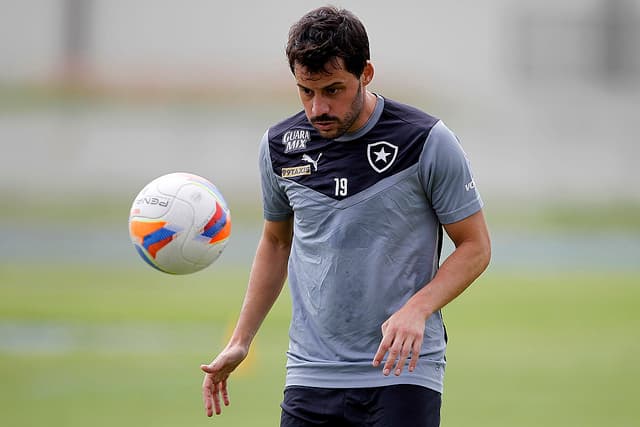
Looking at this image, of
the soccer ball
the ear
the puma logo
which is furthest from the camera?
the soccer ball

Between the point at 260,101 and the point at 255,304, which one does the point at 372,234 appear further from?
the point at 260,101

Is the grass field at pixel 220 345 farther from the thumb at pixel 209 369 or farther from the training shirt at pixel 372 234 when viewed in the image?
the training shirt at pixel 372 234

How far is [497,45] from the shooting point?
37.5 meters

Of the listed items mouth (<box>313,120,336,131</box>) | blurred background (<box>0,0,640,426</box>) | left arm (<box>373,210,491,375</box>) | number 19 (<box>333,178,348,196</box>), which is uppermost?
blurred background (<box>0,0,640,426</box>)

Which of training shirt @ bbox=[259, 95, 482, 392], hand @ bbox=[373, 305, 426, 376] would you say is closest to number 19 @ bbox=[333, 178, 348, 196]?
training shirt @ bbox=[259, 95, 482, 392]

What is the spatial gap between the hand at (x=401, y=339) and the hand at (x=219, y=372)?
75cm

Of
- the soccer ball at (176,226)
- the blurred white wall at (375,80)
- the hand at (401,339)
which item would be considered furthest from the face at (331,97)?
the blurred white wall at (375,80)

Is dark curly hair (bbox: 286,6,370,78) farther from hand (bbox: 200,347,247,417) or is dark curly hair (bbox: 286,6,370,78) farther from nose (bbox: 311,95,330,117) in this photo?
hand (bbox: 200,347,247,417)

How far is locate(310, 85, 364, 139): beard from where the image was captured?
4078 mm

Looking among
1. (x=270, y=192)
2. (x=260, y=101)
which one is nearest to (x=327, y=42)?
(x=270, y=192)

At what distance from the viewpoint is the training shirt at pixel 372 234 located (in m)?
4.07

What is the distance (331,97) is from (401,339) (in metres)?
0.92

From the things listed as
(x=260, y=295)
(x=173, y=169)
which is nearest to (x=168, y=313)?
(x=260, y=295)

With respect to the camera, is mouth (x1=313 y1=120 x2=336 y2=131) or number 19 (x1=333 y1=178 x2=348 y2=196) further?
number 19 (x1=333 y1=178 x2=348 y2=196)
